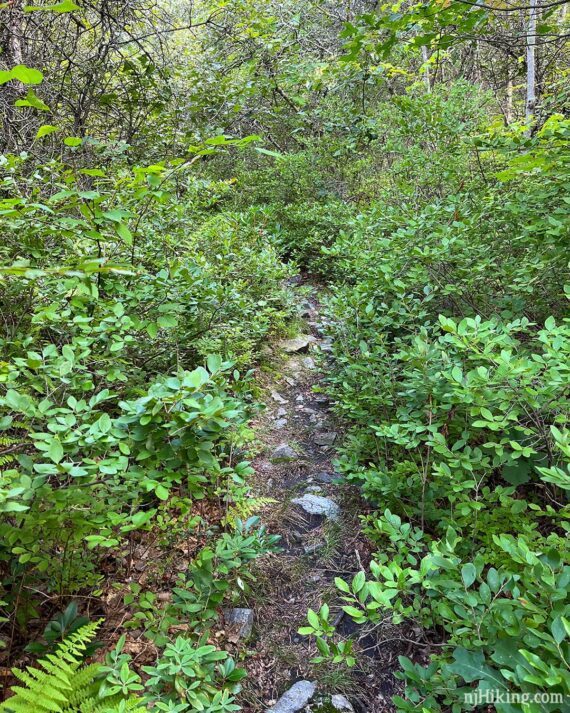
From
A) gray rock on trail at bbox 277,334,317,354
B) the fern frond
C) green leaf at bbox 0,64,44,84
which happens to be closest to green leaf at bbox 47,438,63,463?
the fern frond

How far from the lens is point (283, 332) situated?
5.57m

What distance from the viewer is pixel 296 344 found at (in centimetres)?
551

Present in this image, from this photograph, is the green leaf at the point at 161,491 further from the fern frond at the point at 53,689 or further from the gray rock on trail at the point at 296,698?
the gray rock on trail at the point at 296,698

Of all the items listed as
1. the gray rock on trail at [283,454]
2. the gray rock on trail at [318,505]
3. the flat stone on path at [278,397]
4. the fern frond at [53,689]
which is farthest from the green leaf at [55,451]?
the flat stone on path at [278,397]

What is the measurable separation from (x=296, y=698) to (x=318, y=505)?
1.31 m

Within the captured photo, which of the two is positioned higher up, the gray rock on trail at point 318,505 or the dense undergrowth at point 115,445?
the dense undergrowth at point 115,445

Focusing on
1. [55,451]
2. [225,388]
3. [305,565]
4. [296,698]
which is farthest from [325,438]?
[55,451]

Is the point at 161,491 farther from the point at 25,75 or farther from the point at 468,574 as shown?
the point at 25,75

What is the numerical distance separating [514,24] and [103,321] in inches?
399

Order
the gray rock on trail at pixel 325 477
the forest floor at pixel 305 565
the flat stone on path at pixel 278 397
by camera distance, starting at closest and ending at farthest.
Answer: the forest floor at pixel 305 565 < the gray rock on trail at pixel 325 477 < the flat stone on path at pixel 278 397

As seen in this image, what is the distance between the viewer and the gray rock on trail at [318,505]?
3143 millimetres

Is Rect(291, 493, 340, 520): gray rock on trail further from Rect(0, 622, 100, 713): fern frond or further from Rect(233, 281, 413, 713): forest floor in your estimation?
Rect(0, 622, 100, 713): fern frond

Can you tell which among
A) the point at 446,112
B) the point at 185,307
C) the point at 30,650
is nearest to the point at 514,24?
the point at 446,112

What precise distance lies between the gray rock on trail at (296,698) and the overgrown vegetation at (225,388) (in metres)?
0.22
